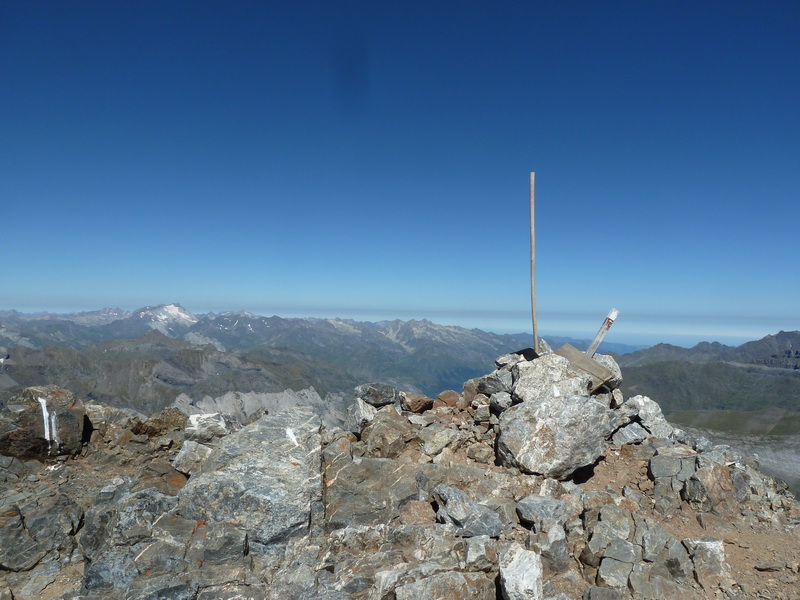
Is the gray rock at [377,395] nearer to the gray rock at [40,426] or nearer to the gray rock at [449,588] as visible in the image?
the gray rock at [449,588]

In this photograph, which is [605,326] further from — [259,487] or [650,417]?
[259,487]

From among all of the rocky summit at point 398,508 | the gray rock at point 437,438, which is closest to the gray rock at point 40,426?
the rocky summit at point 398,508

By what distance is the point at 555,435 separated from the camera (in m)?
12.8

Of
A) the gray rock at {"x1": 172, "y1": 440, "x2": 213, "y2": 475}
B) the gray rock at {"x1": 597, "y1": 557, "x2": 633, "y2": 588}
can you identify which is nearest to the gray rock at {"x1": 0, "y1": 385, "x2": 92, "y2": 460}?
the gray rock at {"x1": 172, "y1": 440, "x2": 213, "y2": 475}

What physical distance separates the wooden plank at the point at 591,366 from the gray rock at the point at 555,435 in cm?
249

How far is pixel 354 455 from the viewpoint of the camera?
13.9 m

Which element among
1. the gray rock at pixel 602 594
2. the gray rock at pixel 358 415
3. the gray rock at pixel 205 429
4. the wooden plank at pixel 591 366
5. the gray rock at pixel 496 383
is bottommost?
the gray rock at pixel 602 594

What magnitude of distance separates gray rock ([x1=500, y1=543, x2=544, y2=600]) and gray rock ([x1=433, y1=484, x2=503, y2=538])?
1103mm

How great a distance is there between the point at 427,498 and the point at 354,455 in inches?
132

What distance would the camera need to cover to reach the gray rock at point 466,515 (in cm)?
1002

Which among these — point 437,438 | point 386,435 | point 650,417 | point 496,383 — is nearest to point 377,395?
point 386,435

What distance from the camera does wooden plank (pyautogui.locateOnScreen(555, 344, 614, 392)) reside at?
51.4 feet

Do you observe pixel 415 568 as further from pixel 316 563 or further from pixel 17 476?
pixel 17 476

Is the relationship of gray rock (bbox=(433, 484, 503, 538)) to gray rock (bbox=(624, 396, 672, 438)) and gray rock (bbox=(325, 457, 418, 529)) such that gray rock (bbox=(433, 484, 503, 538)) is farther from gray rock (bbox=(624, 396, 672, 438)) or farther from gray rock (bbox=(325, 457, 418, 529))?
gray rock (bbox=(624, 396, 672, 438))
